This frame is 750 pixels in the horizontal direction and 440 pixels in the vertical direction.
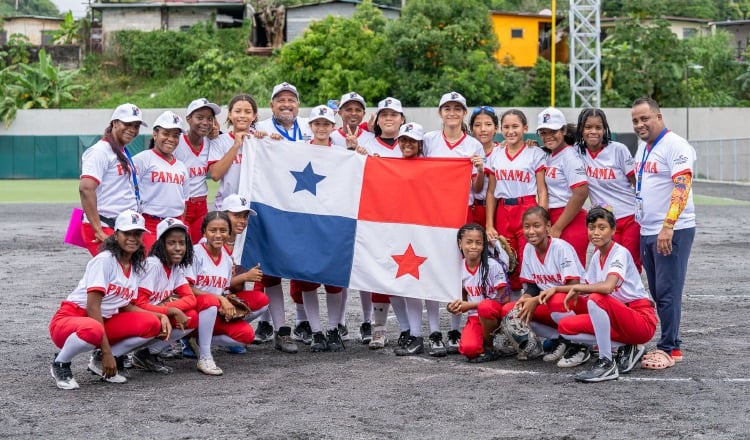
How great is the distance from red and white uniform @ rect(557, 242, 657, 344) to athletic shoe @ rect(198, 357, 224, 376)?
2630 millimetres

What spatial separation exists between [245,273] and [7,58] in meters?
48.9

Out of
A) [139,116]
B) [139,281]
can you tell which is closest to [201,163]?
[139,116]

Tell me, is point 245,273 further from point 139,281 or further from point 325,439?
point 325,439

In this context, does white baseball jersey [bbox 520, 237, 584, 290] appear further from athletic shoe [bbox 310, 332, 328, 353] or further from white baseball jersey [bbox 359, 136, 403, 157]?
athletic shoe [bbox 310, 332, 328, 353]

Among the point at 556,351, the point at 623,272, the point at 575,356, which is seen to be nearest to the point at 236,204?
the point at 556,351

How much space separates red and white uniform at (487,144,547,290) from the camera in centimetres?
830

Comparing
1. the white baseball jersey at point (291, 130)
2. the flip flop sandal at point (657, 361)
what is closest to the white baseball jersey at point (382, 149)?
the white baseball jersey at point (291, 130)

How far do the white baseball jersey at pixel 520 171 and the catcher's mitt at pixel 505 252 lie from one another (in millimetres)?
411

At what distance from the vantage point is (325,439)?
5.61m

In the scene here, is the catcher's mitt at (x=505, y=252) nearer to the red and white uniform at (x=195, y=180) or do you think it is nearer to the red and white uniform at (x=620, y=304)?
the red and white uniform at (x=620, y=304)

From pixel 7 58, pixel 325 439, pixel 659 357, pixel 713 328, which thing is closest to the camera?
pixel 325 439

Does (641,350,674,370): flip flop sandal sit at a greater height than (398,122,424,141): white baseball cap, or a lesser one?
lesser

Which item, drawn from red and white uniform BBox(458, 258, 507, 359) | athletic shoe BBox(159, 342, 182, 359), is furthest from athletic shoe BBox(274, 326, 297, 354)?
red and white uniform BBox(458, 258, 507, 359)

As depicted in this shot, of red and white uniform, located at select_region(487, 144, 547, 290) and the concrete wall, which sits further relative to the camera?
the concrete wall
